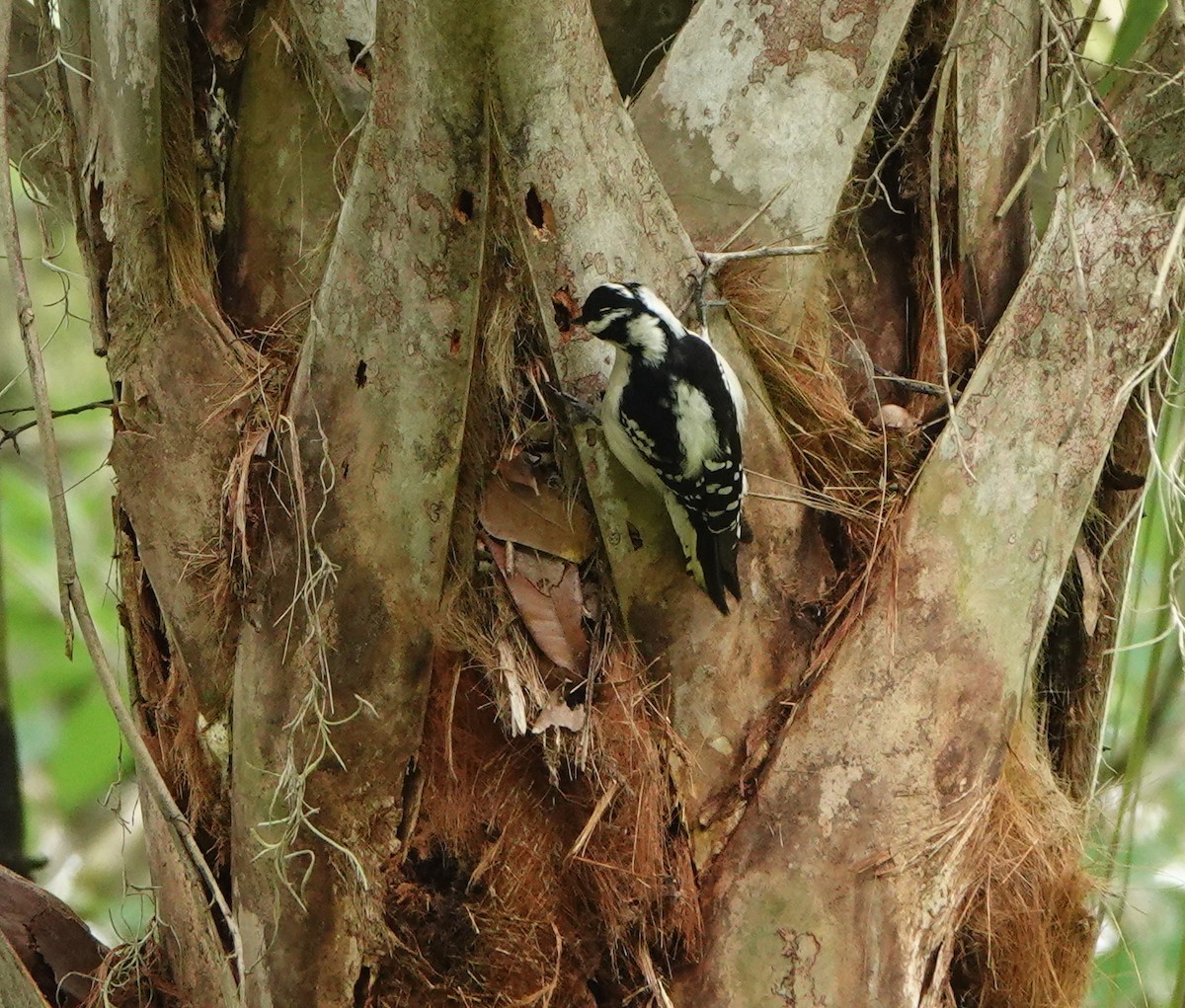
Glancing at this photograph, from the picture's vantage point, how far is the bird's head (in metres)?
2.36

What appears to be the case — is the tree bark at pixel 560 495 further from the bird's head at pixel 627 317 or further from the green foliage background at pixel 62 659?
the green foliage background at pixel 62 659

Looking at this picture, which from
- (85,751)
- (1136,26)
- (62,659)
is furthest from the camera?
(62,659)

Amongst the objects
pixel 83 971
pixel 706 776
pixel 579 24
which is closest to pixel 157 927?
pixel 83 971

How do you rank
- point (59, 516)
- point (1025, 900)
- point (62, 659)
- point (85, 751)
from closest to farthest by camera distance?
point (59, 516) < point (1025, 900) < point (85, 751) < point (62, 659)

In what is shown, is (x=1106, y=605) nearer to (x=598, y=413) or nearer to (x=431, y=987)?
(x=598, y=413)

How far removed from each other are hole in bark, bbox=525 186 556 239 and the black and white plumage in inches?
5.8

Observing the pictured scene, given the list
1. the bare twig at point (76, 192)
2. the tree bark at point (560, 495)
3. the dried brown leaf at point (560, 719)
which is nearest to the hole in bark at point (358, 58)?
the tree bark at point (560, 495)

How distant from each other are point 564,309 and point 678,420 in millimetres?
356

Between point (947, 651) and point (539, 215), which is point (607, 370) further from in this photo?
point (947, 651)

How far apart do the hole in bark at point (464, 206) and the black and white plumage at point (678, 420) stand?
266mm

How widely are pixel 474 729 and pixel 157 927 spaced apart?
81 cm

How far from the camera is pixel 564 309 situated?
2422 millimetres

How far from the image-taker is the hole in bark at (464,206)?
231 cm

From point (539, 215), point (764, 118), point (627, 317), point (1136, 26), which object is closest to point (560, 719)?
point (627, 317)
